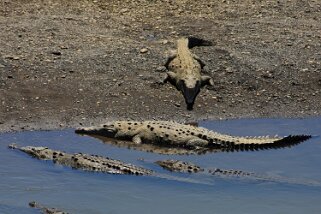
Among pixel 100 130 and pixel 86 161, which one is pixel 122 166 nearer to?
pixel 86 161

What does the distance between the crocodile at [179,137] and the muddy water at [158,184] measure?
0.36ft

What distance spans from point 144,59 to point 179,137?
2.69m

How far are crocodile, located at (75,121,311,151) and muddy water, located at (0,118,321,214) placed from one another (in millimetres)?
108

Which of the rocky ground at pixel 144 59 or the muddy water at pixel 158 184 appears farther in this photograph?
the rocky ground at pixel 144 59

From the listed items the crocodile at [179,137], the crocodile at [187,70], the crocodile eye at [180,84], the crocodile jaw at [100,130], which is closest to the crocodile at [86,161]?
the crocodile jaw at [100,130]

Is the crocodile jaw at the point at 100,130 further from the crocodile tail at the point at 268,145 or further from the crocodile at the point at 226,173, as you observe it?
the crocodile tail at the point at 268,145

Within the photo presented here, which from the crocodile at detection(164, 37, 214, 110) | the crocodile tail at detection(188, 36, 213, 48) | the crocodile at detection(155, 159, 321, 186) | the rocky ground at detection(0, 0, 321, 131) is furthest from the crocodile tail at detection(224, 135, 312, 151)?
the crocodile tail at detection(188, 36, 213, 48)

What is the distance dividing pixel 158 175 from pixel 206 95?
2.89m

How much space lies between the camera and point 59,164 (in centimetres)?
955

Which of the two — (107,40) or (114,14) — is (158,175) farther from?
(114,14)

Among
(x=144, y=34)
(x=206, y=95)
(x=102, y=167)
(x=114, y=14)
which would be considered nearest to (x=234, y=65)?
(x=206, y=95)

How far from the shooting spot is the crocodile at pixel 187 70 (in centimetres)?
1170

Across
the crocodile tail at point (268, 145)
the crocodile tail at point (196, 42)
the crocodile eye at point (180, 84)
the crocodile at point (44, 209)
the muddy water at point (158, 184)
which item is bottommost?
the crocodile at point (44, 209)

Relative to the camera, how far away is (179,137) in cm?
1033
